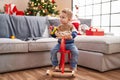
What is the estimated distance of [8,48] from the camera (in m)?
1.97

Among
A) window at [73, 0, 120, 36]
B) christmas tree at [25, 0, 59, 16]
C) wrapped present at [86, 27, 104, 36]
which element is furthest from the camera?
christmas tree at [25, 0, 59, 16]

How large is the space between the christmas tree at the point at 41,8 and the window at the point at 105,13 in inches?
44.2

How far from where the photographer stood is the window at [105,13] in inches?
173

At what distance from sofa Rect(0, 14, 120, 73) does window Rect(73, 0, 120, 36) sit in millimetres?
2310

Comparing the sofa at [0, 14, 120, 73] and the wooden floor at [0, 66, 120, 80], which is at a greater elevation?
the sofa at [0, 14, 120, 73]

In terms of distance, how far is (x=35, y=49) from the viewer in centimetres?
219

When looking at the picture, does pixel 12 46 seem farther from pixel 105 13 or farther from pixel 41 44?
pixel 105 13

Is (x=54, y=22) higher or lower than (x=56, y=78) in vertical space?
higher

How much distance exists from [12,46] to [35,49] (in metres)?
0.32

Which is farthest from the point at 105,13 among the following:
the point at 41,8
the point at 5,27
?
the point at 5,27

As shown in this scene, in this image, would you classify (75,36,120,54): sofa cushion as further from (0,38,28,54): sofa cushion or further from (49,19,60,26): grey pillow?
(0,38,28,54): sofa cushion

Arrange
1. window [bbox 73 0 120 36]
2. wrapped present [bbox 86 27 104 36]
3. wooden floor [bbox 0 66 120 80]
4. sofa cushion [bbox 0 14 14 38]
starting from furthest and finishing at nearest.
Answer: window [bbox 73 0 120 36] → wrapped present [bbox 86 27 104 36] → sofa cushion [bbox 0 14 14 38] → wooden floor [bbox 0 66 120 80]

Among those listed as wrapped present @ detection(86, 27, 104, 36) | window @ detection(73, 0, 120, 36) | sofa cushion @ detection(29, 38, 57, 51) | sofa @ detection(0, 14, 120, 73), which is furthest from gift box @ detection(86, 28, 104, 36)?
window @ detection(73, 0, 120, 36)

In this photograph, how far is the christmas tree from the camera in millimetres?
4818
